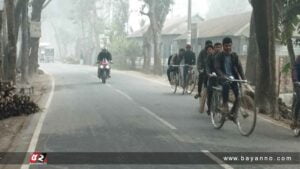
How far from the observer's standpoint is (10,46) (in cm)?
2014

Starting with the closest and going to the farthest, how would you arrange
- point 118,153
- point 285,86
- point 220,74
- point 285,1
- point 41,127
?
point 118,153
point 220,74
point 41,127
point 285,1
point 285,86

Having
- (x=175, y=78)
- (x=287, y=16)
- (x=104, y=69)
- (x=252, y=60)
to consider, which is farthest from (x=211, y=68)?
(x=104, y=69)

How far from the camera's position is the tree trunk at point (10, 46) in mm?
20016

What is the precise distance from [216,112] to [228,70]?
48.1 inches

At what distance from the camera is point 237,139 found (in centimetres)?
1045

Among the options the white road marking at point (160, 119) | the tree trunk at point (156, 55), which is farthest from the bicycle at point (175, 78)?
the tree trunk at point (156, 55)

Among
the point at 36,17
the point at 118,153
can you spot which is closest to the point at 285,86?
the point at 36,17

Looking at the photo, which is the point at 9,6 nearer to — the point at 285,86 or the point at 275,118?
the point at 275,118

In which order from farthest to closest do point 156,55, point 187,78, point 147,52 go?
point 147,52 < point 156,55 < point 187,78

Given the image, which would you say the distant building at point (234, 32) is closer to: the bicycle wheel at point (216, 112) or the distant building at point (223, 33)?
the distant building at point (223, 33)

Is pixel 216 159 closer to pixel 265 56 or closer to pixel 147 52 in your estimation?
pixel 265 56

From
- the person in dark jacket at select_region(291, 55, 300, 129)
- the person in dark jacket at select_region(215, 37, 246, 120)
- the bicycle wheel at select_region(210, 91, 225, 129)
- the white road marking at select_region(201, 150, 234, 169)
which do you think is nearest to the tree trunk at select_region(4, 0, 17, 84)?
the bicycle wheel at select_region(210, 91, 225, 129)

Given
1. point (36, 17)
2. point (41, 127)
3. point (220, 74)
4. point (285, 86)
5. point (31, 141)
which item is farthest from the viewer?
point (36, 17)

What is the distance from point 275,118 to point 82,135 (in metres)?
6.38
